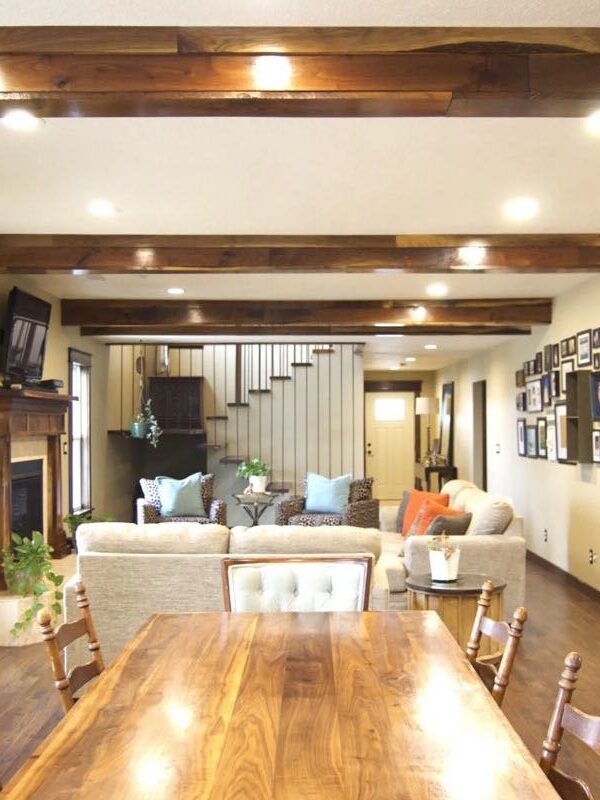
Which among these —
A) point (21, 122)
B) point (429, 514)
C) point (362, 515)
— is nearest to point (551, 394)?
point (362, 515)

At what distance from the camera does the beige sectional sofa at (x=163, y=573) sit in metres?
4.15

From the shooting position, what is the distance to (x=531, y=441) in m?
8.27

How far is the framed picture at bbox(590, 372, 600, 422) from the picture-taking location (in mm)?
6176

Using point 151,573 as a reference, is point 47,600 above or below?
below

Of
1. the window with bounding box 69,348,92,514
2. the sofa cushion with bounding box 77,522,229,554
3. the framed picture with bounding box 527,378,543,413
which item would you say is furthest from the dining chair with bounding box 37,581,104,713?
the framed picture with bounding box 527,378,543,413

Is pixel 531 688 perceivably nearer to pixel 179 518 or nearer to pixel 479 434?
pixel 179 518

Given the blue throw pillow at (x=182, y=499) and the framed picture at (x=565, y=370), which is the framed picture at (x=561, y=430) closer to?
the framed picture at (x=565, y=370)

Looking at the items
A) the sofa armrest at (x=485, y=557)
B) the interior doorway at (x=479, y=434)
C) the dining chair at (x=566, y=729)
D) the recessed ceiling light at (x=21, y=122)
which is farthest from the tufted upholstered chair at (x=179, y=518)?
the dining chair at (x=566, y=729)

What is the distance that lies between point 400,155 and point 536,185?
2.93 ft

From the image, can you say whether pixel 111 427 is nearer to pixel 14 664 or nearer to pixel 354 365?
pixel 354 365

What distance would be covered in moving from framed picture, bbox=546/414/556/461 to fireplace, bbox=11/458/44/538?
15.2 ft

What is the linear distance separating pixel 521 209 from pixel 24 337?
389cm

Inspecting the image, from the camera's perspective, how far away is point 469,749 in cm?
151

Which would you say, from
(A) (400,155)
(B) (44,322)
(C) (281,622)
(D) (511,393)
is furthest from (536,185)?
(D) (511,393)
